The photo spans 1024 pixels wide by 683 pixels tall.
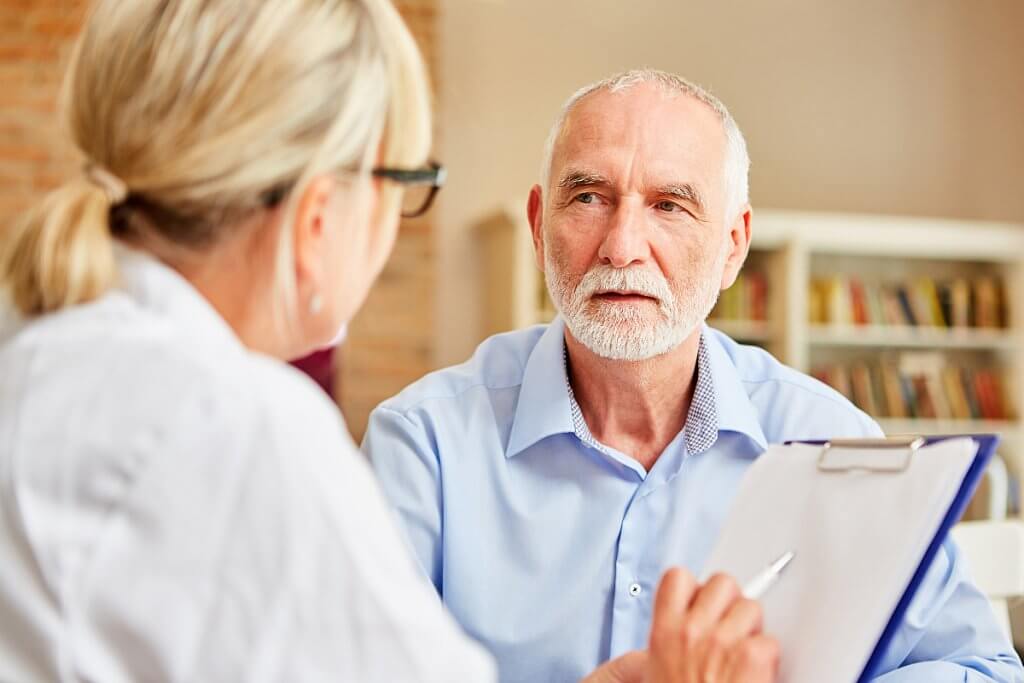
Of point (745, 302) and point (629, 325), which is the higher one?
point (629, 325)

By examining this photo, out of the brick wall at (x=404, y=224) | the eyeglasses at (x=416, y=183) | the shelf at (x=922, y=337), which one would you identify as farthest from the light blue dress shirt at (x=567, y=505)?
the shelf at (x=922, y=337)

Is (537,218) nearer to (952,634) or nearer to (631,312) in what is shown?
(631,312)

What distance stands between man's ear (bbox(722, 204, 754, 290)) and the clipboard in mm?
622

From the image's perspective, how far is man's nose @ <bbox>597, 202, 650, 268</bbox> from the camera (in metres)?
1.61

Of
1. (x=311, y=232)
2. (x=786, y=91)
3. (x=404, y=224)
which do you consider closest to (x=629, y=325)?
(x=311, y=232)

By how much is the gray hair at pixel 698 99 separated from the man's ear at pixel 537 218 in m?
0.05

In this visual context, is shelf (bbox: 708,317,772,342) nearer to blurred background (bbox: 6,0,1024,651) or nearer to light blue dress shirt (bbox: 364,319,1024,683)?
blurred background (bbox: 6,0,1024,651)

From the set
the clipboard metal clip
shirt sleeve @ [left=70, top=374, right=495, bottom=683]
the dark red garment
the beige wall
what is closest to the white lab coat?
shirt sleeve @ [left=70, top=374, right=495, bottom=683]

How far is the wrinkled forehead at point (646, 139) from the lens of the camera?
1.63 metres

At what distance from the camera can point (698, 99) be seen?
1.68m

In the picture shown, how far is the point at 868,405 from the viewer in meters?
5.66

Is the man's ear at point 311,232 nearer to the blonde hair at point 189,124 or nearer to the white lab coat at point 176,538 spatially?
the blonde hair at point 189,124

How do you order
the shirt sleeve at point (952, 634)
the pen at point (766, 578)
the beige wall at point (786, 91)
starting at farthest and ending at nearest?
the beige wall at point (786, 91) < the shirt sleeve at point (952, 634) < the pen at point (766, 578)

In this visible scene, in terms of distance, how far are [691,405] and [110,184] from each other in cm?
96
